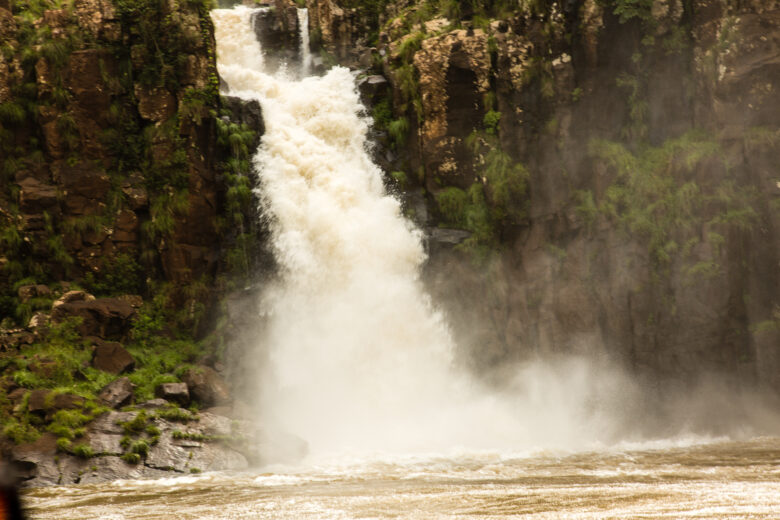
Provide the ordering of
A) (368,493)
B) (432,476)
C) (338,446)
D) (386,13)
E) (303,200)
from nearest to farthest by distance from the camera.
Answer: (368,493) → (432,476) → (338,446) → (303,200) → (386,13)

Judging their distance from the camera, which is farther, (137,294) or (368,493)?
(137,294)

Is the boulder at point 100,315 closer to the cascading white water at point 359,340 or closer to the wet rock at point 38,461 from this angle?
the cascading white water at point 359,340

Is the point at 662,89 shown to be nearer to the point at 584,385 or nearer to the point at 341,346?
the point at 584,385

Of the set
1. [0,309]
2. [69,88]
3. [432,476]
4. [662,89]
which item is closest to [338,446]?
[432,476]

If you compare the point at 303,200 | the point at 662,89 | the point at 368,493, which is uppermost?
the point at 662,89

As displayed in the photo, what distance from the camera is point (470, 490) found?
33.4 feet

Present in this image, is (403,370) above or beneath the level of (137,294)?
beneath

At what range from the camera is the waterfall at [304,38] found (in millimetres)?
28469

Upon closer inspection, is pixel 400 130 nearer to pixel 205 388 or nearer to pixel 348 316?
pixel 348 316

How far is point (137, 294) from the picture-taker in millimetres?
19312

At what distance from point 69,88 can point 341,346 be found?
1158 cm

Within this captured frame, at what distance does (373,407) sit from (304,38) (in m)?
19.0

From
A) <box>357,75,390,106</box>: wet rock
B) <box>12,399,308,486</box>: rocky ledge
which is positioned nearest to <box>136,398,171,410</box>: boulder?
<box>12,399,308,486</box>: rocky ledge

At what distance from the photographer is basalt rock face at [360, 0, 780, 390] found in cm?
1823
